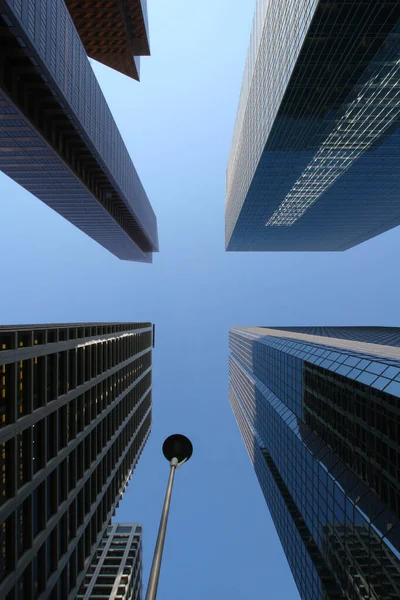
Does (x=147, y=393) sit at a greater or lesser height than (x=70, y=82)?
lesser

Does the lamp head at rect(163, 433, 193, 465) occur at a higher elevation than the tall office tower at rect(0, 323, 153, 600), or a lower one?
higher

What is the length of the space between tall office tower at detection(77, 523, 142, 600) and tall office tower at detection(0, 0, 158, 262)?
87806 mm

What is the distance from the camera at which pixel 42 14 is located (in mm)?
54969

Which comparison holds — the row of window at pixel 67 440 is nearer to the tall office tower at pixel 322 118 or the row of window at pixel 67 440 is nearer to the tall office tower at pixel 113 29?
the tall office tower at pixel 322 118

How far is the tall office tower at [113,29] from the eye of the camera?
111819 millimetres

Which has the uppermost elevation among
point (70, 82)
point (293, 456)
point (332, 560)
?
point (70, 82)

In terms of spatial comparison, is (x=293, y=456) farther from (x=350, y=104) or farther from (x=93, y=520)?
(x=350, y=104)

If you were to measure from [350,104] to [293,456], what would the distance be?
61384 millimetres

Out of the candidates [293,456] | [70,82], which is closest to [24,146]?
[70,82]

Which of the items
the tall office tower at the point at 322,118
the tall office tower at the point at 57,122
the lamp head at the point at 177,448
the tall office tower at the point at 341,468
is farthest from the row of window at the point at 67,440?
the tall office tower at the point at 322,118

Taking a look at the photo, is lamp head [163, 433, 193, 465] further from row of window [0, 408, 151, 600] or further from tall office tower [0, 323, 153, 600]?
row of window [0, 408, 151, 600]

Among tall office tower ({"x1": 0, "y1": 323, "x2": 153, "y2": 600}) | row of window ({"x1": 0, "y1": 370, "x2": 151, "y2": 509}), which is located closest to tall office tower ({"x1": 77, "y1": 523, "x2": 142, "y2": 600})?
tall office tower ({"x1": 0, "y1": 323, "x2": 153, "y2": 600})

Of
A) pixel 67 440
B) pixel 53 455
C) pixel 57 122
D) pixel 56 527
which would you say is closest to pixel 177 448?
pixel 53 455

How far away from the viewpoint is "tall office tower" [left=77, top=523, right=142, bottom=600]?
74.8 m
